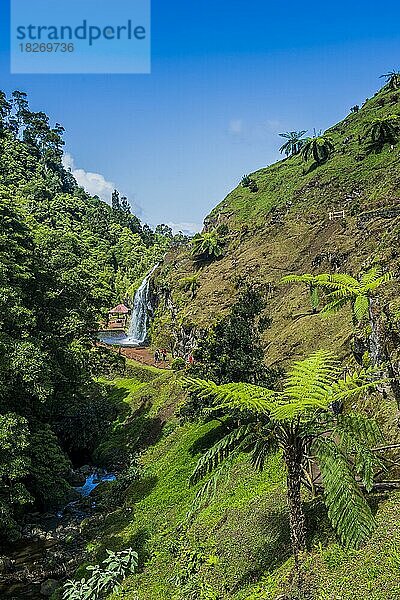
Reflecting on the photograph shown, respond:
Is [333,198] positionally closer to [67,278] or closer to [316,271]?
[316,271]

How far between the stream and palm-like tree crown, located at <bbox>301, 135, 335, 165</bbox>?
35.4 metres

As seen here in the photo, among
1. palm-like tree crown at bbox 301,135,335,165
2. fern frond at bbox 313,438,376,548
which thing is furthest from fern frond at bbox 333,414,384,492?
palm-like tree crown at bbox 301,135,335,165

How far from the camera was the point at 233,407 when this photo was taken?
20.3 feet

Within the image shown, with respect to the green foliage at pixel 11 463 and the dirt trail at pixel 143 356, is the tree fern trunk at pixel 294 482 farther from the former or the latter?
the dirt trail at pixel 143 356

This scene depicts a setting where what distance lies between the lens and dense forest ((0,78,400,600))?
6.15 m

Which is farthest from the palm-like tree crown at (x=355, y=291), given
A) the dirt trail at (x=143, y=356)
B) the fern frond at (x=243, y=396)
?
the dirt trail at (x=143, y=356)

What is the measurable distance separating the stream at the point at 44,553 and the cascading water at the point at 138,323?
26592 millimetres

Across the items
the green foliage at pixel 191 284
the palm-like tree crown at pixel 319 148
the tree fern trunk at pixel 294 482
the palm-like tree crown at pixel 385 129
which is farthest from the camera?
the palm-like tree crown at pixel 319 148

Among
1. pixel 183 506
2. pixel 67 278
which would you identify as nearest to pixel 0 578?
pixel 183 506

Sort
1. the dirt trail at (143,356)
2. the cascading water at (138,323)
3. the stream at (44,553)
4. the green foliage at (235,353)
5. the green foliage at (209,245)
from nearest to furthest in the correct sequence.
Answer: the stream at (44,553) → the green foliage at (235,353) → the dirt trail at (143,356) → the green foliage at (209,245) → the cascading water at (138,323)

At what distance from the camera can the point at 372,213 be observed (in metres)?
26.1

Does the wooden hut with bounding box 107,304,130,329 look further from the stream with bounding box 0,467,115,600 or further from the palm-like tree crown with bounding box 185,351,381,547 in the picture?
the palm-like tree crown with bounding box 185,351,381,547

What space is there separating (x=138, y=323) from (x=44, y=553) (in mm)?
32974

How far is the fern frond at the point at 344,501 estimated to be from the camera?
5.63 metres
